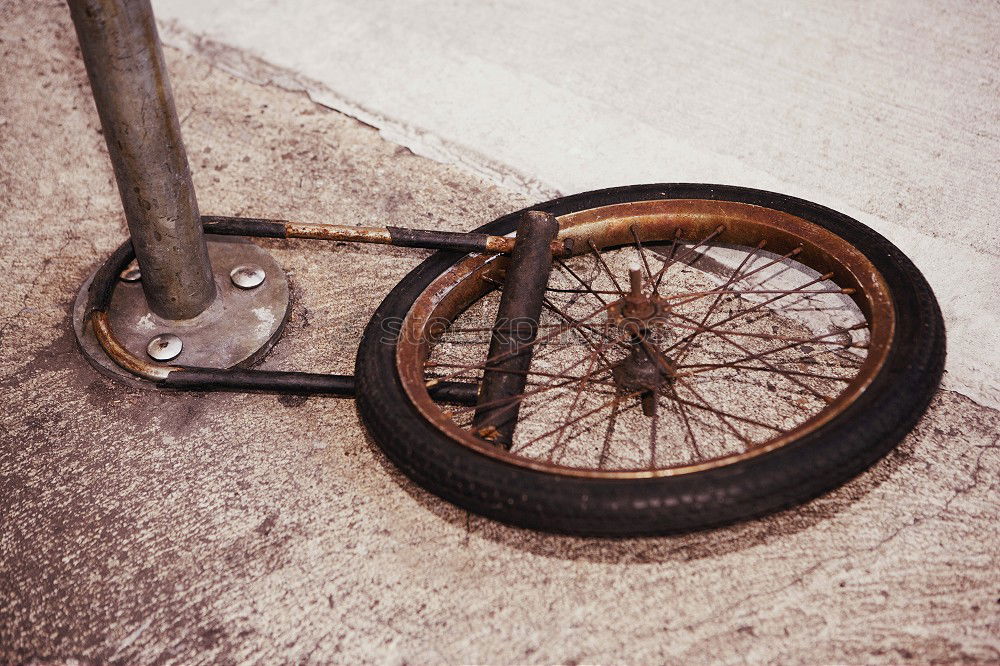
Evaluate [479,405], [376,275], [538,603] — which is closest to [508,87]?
[376,275]

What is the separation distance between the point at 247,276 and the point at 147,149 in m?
0.67

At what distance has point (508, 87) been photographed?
355cm

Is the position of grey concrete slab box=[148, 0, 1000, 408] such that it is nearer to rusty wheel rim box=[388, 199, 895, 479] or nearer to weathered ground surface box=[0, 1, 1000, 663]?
rusty wheel rim box=[388, 199, 895, 479]

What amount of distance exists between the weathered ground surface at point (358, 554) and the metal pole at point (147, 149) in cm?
34

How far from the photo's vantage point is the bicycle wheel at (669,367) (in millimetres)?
1925

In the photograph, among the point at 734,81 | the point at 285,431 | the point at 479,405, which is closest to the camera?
the point at 479,405

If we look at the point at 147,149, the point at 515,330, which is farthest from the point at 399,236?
the point at 147,149

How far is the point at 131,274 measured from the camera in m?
2.78

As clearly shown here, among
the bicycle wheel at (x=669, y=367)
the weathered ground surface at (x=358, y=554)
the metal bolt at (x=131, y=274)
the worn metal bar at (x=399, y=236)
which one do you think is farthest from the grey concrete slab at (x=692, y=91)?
the metal bolt at (x=131, y=274)

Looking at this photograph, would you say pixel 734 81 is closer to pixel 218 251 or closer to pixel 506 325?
pixel 506 325

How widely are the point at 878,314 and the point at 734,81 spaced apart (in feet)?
5.17

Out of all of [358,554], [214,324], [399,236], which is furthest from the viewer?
[214,324]

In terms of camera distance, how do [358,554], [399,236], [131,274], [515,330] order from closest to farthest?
1. [358,554]
2. [515,330]
3. [399,236]
4. [131,274]

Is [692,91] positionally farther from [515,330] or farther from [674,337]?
[515,330]
